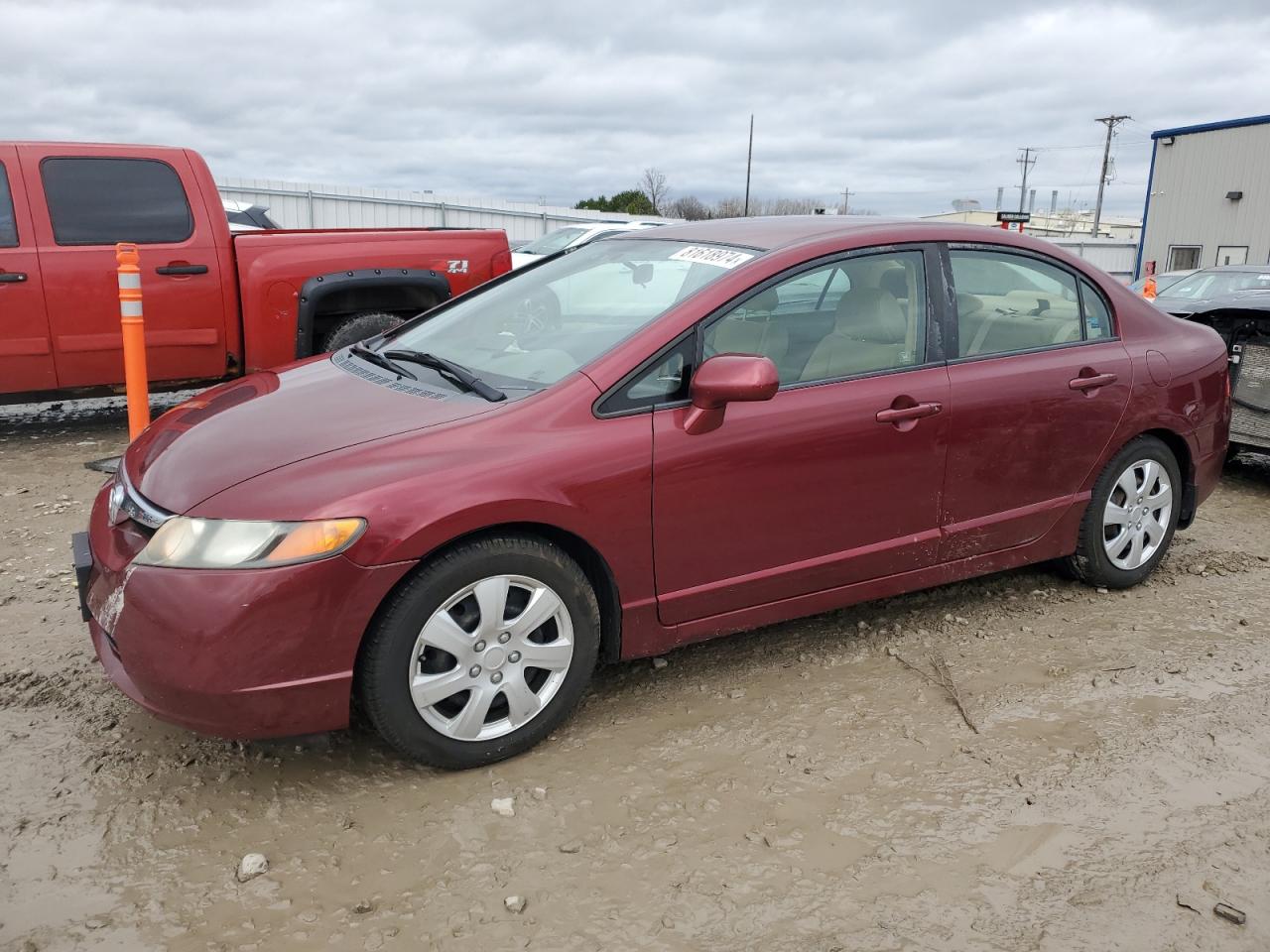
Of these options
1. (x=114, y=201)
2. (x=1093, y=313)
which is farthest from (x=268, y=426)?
(x=114, y=201)

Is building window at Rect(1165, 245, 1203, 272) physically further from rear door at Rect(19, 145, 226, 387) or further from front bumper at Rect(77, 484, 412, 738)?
front bumper at Rect(77, 484, 412, 738)

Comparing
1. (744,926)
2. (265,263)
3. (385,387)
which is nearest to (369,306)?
(265,263)

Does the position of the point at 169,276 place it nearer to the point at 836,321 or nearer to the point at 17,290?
the point at 17,290

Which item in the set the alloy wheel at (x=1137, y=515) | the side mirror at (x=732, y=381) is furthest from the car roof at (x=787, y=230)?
the alloy wheel at (x=1137, y=515)

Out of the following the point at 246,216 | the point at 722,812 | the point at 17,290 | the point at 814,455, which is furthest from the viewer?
the point at 246,216

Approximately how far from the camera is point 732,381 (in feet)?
9.76

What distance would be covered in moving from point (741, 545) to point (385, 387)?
4.09ft

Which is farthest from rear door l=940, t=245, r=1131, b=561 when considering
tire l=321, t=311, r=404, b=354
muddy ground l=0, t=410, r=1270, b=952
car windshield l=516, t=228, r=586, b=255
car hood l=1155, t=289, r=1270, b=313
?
car windshield l=516, t=228, r=586, b=255

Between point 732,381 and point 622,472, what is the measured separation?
0.42m

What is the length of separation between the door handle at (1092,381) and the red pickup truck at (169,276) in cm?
422

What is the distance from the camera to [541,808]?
2.78 m

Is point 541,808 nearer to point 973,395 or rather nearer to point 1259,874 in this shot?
point 1259,874

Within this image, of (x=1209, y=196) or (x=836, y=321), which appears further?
(x=1209, y=196)

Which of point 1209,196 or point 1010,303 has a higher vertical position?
point 1209,196
